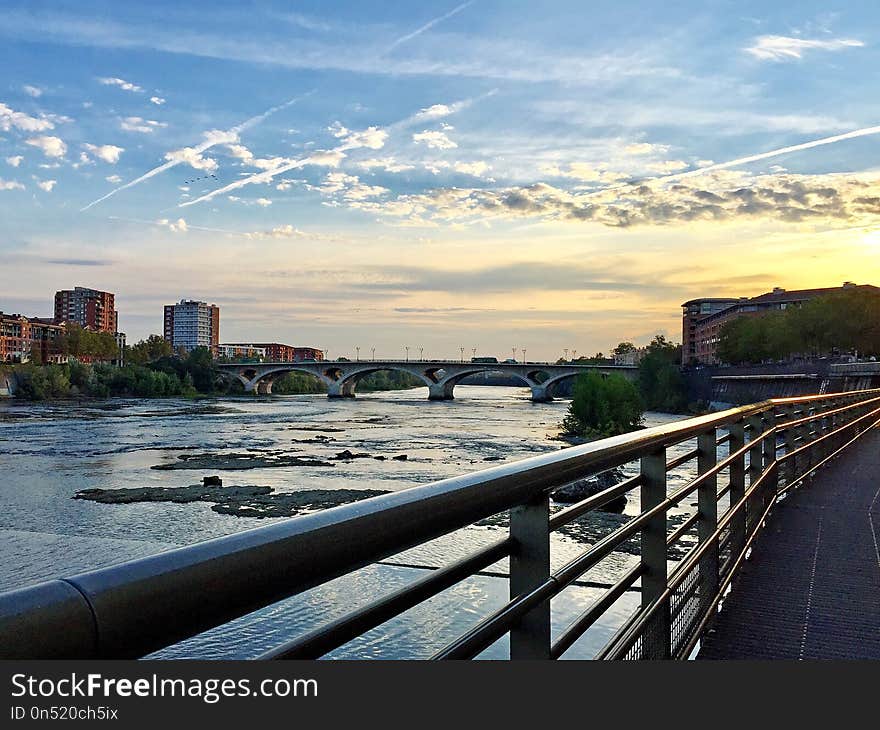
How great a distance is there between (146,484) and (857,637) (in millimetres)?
21854

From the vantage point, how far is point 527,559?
6.18 ft

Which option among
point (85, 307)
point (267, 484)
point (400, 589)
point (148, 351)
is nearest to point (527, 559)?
point (400, 589)

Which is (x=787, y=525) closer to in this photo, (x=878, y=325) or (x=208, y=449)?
(x=208, y=449)

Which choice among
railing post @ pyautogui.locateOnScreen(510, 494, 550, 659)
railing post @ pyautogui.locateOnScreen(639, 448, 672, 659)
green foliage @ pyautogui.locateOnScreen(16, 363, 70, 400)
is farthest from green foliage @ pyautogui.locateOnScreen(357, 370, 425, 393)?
railing post @ pyautogui.locateOnScreen(510, 494, 550, 659)

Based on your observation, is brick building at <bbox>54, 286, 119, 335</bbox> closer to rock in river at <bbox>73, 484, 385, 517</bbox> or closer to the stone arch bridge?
the stone arch bridge

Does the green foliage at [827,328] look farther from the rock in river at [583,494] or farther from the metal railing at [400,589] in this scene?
the metal railing at [400,589]

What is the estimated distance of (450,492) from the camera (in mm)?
1532

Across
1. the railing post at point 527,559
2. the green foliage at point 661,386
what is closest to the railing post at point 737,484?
the railing post at point 527,559

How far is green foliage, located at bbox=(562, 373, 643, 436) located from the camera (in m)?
41.9

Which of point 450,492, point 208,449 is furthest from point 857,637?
point 208,449

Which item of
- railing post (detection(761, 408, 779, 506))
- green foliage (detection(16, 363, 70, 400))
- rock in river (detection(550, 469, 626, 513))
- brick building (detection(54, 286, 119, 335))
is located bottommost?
rock in river (detection(550, 469, 626, 513))

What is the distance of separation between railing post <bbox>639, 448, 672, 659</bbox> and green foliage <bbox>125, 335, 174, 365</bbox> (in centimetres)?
11645

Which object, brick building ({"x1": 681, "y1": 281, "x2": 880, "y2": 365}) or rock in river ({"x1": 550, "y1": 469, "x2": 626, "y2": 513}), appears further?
brick building ({"x1": 681, "y1": 281, "x2": 880, "y2": 365})

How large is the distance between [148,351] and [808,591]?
12549 cm
